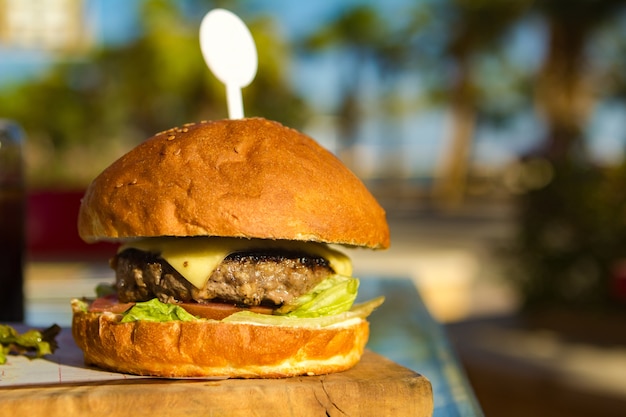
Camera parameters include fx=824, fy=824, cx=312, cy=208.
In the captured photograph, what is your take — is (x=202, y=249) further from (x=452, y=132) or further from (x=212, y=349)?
(x=452, y=132)

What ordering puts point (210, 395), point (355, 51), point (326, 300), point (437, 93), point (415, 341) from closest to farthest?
point (210, 395), point (326, 300), point (415, 341), point (437, 93), point (355, 51)

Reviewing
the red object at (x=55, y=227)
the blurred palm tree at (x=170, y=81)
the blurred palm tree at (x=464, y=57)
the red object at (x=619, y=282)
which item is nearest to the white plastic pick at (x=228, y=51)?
the red object at (x=55, y=227)

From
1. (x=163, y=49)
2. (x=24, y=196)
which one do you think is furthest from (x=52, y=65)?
(x=24, y=196)

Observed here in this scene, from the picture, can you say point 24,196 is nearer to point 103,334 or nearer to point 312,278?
point 103,334

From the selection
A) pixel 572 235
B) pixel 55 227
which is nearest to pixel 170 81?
pixel 55 227

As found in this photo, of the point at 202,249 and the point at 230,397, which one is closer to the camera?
the point at 230,397

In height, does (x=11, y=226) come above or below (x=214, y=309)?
above
